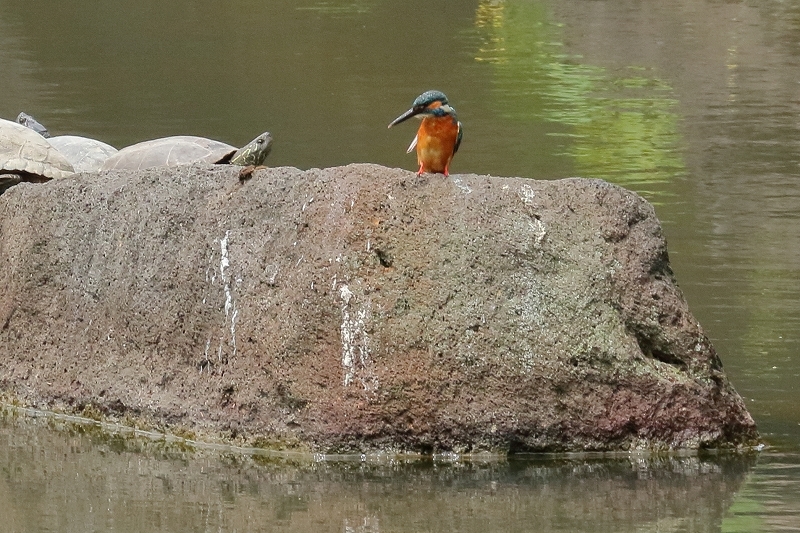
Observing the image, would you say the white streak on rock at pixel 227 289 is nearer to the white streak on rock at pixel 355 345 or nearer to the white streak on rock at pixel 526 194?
the white streak on rock at pixel 355 345

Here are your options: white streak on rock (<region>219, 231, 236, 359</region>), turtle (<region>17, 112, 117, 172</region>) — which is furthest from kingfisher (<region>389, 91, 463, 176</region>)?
turtle (<region>17, 112, 117, 172</region>)

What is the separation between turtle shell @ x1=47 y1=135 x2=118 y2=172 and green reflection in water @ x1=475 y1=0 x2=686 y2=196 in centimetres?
440

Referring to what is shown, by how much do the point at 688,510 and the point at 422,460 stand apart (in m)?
1.26

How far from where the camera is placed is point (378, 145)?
47.6 feet

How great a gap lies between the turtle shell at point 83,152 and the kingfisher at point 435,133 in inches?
151

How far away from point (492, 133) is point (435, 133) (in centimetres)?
763

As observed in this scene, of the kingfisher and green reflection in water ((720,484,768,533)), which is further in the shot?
the kingfisher

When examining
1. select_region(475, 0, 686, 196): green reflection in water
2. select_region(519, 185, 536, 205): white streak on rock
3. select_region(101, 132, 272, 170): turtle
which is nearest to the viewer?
select_region(519, 185, 536, 205): white streak on rock

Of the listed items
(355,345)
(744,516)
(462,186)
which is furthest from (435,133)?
(744,516)

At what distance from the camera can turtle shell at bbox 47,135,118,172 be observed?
34.8 ft

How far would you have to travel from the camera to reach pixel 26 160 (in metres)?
9.96

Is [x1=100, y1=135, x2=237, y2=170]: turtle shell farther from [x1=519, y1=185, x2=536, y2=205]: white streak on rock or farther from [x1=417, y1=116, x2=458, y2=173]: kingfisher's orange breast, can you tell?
[x1=519, y1=185, x2=536, y2=205]: white streak on rock

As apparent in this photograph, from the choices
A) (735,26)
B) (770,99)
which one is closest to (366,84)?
(770,99)

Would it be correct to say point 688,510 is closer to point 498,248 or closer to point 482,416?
point 482,416
